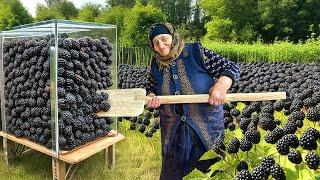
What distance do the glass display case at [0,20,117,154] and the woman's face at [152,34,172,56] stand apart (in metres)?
1.09


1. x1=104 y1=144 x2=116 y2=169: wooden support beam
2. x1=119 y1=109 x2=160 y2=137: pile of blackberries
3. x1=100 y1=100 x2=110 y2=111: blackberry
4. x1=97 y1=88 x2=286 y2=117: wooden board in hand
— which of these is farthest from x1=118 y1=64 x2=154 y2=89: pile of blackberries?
x1=97 y1=88 x2=286 y2=117: wooden board in hand

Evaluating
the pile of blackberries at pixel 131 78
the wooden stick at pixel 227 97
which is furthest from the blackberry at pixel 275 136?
the pile of blackberries at pixel 131 78

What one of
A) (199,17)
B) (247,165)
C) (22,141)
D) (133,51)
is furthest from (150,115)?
(199,17)

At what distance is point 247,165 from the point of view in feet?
6.04

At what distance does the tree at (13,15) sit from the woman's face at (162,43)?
20.8 meters

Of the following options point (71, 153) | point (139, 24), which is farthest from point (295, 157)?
point (139, 24)

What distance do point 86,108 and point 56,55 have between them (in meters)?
0.55

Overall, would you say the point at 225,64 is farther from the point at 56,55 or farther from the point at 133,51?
the point at 133,51

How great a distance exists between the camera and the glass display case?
3639 mm

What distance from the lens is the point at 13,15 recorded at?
76.8 feet

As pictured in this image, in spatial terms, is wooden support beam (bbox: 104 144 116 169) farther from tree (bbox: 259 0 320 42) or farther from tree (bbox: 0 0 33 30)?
tree (bbox: 259 0 320 42)

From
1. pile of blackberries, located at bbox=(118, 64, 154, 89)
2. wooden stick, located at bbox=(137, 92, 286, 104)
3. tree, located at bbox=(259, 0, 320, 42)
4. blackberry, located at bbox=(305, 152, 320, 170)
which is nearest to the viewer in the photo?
blackberry, located at bbox=(305, 152, 320, 170)

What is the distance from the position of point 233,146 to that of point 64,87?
2.07 m

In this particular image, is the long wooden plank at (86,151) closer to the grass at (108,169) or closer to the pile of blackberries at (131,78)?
the grass at (108,169)
